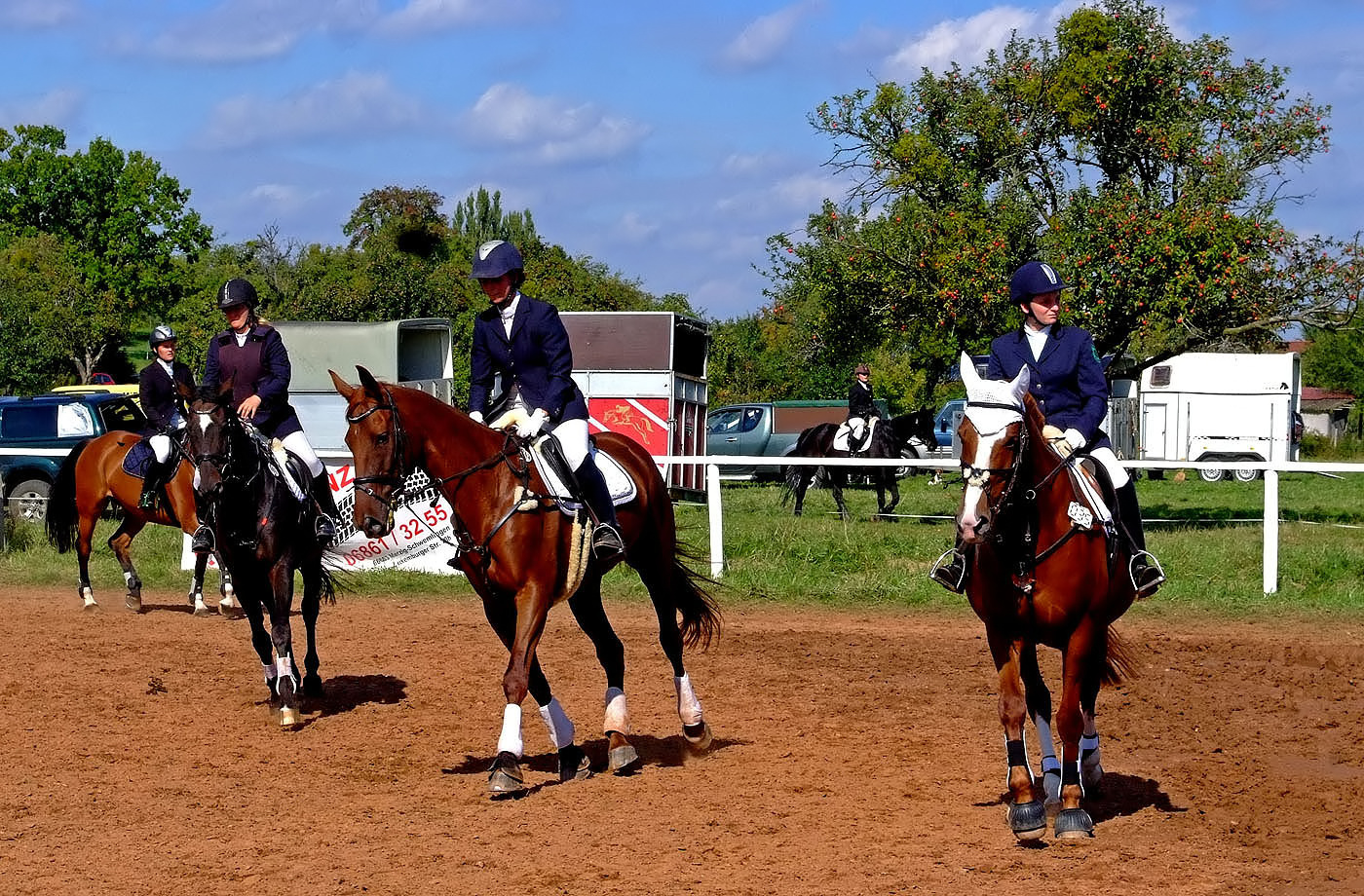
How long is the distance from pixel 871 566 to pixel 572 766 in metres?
9.14

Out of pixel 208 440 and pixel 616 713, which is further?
pixel 208 440

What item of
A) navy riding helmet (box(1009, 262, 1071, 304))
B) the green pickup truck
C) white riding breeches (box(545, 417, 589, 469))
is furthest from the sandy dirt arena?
the green pickup truck

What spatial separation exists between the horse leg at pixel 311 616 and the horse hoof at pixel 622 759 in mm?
3177

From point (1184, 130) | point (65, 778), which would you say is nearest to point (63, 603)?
point (65, 778)

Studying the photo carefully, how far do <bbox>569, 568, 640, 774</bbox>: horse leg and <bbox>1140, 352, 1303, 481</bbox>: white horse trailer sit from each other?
30.8 m

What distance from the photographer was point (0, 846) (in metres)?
6.66

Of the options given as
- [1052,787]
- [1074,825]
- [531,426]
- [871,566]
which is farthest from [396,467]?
[871,566]

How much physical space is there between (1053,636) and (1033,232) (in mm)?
14365

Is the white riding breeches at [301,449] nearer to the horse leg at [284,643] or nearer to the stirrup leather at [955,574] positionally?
the horse leg at [284,643]

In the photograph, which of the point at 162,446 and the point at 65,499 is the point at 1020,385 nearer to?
the point at 162,446

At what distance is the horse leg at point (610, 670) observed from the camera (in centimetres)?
812

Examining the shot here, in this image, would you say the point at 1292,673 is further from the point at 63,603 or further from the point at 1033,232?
the point at 63,603

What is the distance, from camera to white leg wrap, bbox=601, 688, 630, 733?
8227 millimetres

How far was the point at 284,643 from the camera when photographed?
977 centimetres
